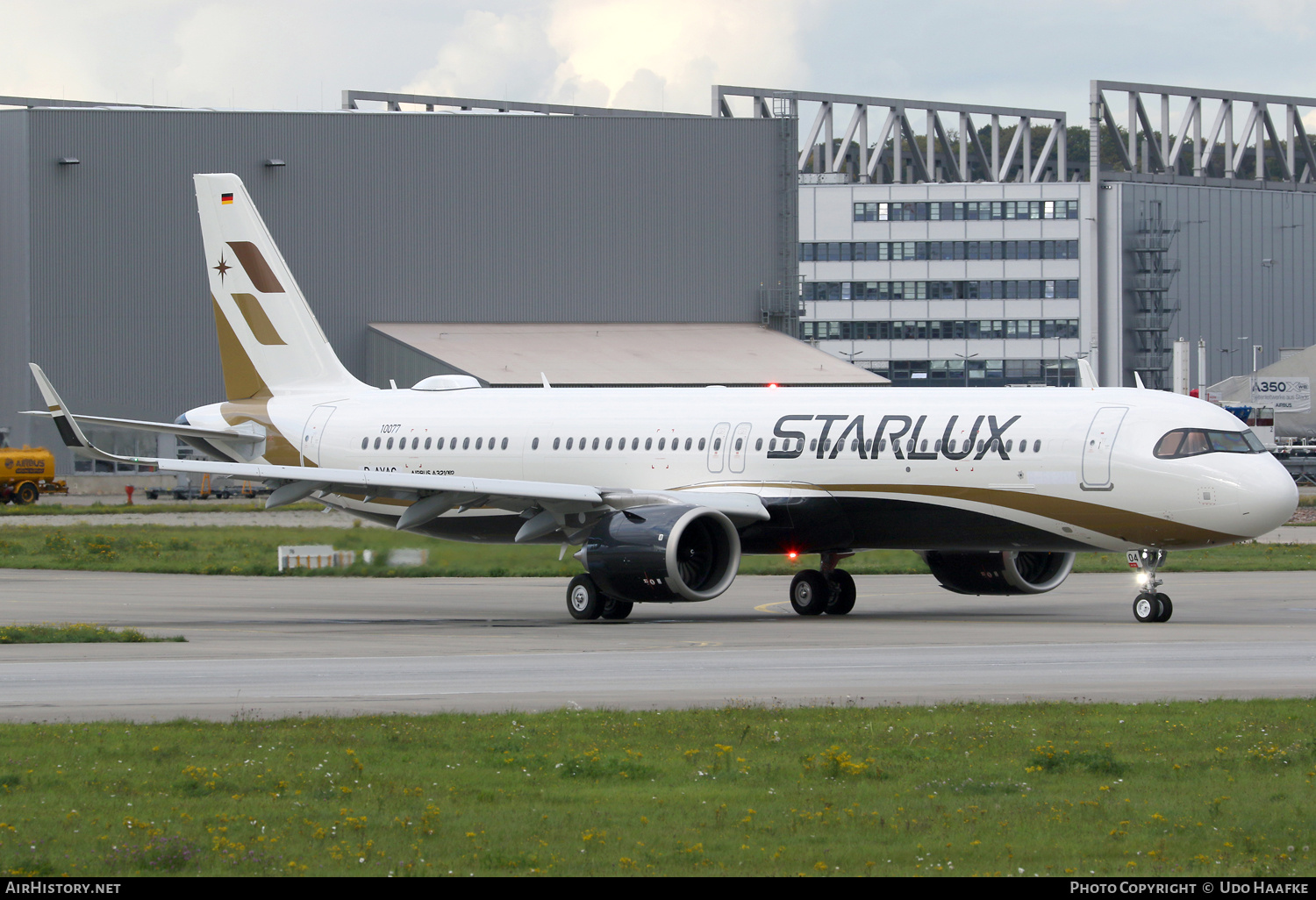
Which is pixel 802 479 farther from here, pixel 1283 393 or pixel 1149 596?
pixel 1283 393

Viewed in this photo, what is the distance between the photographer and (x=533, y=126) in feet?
268

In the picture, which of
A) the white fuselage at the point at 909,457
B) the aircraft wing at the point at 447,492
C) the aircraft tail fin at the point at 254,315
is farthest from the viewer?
the aircraft tail fin at the point at 254,315

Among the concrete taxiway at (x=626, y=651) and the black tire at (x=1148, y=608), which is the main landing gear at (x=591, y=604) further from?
the black tire at (x=1148, y=608)

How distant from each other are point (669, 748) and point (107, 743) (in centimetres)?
486

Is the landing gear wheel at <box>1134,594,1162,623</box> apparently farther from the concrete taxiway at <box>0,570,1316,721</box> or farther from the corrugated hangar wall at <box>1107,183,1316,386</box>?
the corrugated hangar wall at <box>1107,183,1316,386</box>

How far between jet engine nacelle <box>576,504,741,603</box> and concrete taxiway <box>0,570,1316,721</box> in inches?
29.4

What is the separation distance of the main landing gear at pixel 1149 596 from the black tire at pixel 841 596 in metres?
5.58

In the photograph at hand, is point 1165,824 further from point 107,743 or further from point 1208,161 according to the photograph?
point 1208,161

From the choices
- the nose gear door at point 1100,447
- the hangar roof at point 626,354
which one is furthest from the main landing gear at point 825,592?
the hangar roof at point 626,354

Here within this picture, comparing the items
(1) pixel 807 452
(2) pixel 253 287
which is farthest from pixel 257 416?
(1) pixel 807 452

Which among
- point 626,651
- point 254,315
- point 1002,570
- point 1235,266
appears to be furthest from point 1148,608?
point 1235,266

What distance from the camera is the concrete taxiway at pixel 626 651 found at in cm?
1803

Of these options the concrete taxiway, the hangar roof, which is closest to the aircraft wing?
the concrete taxiway

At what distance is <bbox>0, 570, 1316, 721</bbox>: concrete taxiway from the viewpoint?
59.2 ft
